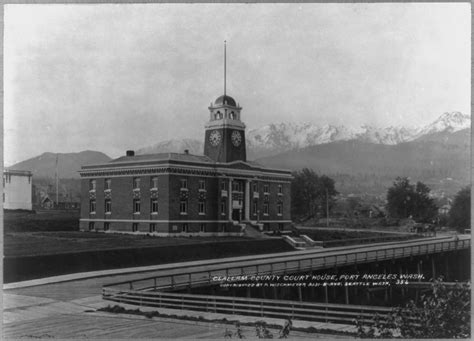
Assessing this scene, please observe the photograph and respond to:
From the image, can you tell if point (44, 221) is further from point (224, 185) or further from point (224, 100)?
point (224, 100)

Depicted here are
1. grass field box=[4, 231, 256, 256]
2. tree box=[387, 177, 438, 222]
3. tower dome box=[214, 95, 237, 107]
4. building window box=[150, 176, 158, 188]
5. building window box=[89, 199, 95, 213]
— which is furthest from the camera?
building window box=[89, 199, 95, 213]

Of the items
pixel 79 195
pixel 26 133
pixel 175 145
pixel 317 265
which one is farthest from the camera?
pixel 79 195

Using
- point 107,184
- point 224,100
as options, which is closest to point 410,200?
point 224,100

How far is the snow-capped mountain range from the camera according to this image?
22.4m

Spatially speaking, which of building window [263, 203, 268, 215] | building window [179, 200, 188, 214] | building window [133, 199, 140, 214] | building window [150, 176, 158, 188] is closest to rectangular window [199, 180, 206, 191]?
building window [179, 200, 188, 214]

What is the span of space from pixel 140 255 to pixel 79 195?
1937 cm

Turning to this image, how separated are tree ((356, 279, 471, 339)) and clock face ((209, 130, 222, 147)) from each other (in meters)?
34.2

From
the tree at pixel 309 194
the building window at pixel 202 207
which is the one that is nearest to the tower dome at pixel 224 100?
the building window at pixel 202 207

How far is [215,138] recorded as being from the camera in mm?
49438

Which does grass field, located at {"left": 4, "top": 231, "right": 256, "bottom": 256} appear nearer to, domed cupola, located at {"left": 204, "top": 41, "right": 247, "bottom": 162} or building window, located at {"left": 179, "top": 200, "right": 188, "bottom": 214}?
building window, located at {"left": 179, "top": 200, "right": 188, "bottom": 214}

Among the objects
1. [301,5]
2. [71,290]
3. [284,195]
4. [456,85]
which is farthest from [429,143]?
[284,195]

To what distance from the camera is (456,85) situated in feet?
69.4

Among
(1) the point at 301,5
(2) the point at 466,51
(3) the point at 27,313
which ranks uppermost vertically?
(1) the point at 301,5

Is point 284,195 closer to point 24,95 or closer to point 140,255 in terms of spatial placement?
point 140,255
